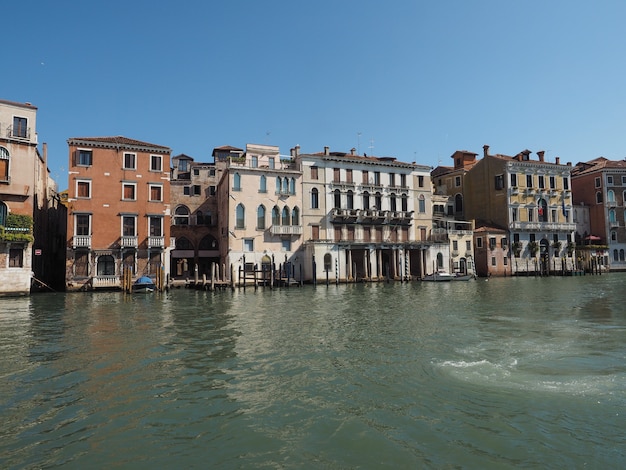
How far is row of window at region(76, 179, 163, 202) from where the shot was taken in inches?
1261

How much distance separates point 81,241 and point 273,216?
47.5 ft

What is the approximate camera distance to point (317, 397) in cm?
662

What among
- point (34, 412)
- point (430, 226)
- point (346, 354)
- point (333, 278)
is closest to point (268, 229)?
point (333, 278)

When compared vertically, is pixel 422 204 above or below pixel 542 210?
above

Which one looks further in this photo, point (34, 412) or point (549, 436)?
point (34, 412)

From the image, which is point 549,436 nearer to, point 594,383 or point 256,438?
point 594,383

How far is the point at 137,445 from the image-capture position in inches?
199

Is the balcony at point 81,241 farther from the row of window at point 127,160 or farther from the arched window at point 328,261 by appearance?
the arched window at point 328,261

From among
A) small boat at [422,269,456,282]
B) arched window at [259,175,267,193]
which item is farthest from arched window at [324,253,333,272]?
small boat at [422,269,456,282]

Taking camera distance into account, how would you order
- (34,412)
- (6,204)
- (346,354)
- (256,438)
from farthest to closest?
(6,204) < (346,354) < (34,412) < (256,438)

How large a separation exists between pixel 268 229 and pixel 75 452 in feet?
110

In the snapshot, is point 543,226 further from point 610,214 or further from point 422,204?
point 422,204

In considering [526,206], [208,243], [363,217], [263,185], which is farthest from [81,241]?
[526,206]

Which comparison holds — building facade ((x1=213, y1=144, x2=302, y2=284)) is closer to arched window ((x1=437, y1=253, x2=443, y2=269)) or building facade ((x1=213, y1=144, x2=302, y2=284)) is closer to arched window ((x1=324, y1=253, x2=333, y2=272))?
arched window ((x1=324, y1=253, x2=333, y2=272))
